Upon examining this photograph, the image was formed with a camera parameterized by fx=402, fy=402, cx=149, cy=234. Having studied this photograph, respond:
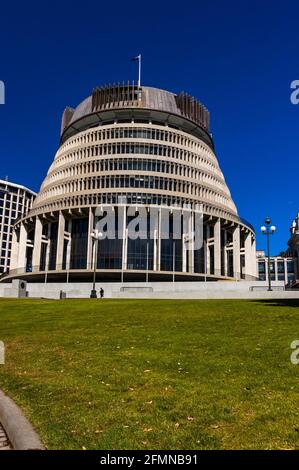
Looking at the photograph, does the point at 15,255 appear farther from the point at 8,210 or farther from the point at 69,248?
the point at 8,210

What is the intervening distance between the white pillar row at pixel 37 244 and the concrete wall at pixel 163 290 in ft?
57.3

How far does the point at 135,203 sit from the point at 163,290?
22.0m

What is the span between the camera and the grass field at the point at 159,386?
5.96 m

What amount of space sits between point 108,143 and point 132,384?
6935 cm

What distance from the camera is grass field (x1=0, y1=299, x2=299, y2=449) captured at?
19.5ft

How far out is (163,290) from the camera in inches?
1937

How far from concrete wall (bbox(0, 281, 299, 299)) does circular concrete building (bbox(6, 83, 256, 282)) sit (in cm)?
991

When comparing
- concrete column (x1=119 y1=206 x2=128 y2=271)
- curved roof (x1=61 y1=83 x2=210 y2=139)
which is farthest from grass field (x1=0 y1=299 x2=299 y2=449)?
curved roof (x1=61 y1=83 x2=210 y2=139)

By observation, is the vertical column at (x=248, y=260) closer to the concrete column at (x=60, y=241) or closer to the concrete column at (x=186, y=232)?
the concrete column at (x=186, y=232)

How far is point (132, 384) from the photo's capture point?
27.5 ft

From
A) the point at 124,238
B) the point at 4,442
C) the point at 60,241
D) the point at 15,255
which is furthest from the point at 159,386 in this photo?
the point at 15,255

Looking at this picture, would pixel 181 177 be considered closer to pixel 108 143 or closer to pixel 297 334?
pixel 108 143

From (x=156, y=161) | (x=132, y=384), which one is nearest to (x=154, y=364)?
(x=132, y=384)

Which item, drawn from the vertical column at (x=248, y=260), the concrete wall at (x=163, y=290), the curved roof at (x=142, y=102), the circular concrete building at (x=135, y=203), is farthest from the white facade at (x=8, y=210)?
the concrete wall at (x=163, y=290)
